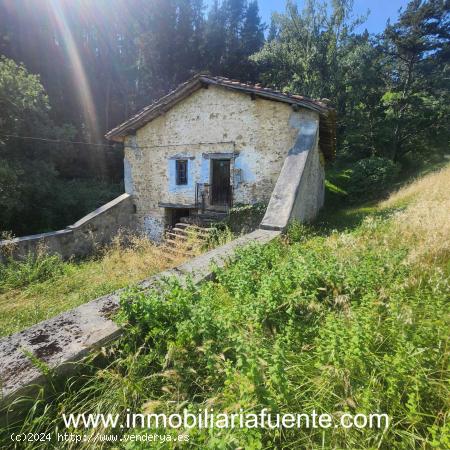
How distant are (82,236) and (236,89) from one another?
704 cm

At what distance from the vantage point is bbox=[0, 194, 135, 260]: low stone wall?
6.91 meters

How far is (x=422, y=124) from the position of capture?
64.3ft

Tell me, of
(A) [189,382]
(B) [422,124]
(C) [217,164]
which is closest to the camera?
(A) [189,382]

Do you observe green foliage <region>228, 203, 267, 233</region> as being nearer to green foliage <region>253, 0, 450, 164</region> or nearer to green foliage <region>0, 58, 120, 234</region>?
green foliage <region>0, 58, 120, 234</region>

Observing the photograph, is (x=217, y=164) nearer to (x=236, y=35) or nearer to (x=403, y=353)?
(x=403, y=353)

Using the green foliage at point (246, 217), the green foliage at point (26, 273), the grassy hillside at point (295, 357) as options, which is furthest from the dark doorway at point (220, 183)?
the grassy hillside at point (295, 357)

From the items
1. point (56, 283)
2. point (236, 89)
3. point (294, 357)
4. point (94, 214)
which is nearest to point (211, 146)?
point (236, 89)

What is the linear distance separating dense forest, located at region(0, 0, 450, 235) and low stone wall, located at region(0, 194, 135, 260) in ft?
15.5

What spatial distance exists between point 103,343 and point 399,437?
193cm

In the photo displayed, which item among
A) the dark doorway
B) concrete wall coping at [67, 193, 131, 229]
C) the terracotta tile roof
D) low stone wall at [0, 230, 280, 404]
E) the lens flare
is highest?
the lens flare

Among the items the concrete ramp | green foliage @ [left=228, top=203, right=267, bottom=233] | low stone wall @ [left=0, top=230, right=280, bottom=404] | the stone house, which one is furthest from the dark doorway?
low stone wall @ [left=0, top=230, right=280, bottom=404]

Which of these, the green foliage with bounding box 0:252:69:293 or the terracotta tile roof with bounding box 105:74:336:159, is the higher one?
the terracotta tile roof with bounding box 105:74:336:159

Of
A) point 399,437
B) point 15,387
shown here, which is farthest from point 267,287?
point 15,387

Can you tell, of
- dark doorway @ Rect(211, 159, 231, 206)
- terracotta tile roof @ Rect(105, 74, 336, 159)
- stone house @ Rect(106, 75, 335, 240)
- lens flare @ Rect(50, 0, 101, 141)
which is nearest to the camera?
terracotta tile roof @ Rect(105, 74, 336, 159)
